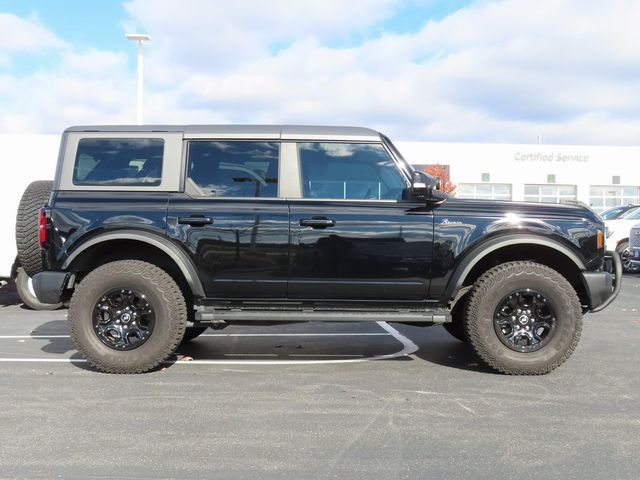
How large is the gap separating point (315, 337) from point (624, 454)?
3.91 m

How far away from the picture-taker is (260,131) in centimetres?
518

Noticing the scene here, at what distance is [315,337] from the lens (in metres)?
6.77

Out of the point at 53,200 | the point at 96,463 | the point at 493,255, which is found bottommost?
the point at 96,463

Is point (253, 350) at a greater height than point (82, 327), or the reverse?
point (82, 327)

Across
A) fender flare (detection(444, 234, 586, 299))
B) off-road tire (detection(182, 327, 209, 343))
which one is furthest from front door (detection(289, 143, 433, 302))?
off-road tire (detection(182, 327, 209, 343))

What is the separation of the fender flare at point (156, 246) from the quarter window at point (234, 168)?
1.84 ft

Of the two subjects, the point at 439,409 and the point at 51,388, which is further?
the point at 51,388

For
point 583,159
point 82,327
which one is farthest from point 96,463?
point 583,159

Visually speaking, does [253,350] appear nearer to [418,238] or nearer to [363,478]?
[418,238]

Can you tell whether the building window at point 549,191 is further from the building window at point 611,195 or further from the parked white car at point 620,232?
the parked white car at point 620,232

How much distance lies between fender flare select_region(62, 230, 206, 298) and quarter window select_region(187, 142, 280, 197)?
559 millimetres

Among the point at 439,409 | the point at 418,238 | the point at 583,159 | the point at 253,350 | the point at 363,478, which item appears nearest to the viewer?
the point at 363,478

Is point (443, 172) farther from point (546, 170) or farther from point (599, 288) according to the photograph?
point (599, 288)

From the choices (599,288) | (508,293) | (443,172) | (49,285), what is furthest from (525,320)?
(443,172)
